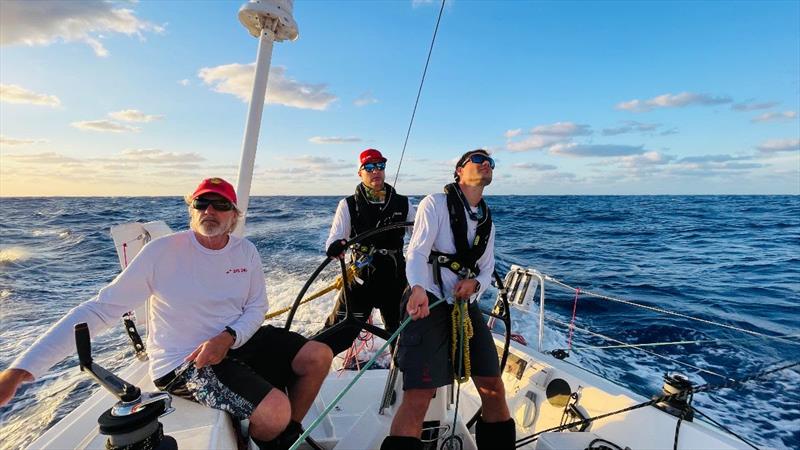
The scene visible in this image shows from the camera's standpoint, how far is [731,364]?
5.04 metres

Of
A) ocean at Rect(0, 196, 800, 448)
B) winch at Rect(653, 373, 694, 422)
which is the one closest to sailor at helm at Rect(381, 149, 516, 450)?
winch at Rect(653, 373, 694, 422)

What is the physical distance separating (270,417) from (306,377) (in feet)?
1.11

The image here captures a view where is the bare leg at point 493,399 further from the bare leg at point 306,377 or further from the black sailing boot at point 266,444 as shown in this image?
the black sailing boot at point 266,444

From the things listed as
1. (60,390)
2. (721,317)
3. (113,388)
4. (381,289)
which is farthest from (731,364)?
(60,390)

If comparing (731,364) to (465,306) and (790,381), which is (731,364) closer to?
(790,381)

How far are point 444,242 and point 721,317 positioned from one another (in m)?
7.11

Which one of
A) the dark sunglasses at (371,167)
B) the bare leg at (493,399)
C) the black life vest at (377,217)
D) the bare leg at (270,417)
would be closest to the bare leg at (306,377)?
the bare leg at (270,417)

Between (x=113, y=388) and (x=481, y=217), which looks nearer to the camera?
(x=113, y=388)

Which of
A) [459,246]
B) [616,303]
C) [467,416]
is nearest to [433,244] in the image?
[459,246]

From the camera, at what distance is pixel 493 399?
206 cm

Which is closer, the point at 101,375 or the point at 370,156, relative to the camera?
the point at 101,375

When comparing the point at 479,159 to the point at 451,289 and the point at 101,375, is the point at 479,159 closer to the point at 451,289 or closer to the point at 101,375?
the point at 451,289

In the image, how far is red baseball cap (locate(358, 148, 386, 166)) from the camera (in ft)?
9.82

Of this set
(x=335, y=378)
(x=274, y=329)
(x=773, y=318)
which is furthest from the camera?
(x=773, y=318)
